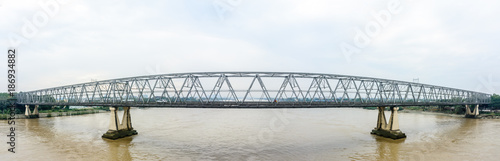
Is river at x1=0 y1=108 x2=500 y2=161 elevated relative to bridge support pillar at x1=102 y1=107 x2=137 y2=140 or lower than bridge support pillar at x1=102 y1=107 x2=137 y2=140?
lower

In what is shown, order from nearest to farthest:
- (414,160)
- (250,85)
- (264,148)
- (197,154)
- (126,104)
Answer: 1. (414,160)
2. (197,154)
3. (264,148)
4. (250,85)
5. (126,104)

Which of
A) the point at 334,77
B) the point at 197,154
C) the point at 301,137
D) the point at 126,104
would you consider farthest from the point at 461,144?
the point at 126,104

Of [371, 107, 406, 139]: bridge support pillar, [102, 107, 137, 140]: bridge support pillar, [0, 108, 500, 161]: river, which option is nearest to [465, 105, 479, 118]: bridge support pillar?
[0, 108, 500, 161]: river

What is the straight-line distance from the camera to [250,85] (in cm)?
3909

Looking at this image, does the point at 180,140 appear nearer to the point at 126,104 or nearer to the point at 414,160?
the point at 126,104

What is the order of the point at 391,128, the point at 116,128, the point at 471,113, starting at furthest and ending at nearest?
the point at 471,113 < the point at 391,128 < the point at 116,128

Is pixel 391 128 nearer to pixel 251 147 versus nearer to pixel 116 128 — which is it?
pixel 251 147

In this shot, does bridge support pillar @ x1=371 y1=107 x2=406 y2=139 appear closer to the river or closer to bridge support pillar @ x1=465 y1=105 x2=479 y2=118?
the river

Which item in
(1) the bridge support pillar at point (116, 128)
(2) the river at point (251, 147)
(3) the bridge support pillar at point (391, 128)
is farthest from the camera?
(3) the bridge support pillar at point (391, 128)

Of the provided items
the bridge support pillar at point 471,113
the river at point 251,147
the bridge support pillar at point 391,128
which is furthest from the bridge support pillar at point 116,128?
the bridge support pillar at point 471,113

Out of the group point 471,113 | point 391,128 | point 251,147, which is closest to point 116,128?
point 251,147

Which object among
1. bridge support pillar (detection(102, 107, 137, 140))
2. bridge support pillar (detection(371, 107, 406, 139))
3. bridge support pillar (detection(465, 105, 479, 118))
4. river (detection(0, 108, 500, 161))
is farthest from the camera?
bridge support pillar (detection(465, 105, 479, 118))

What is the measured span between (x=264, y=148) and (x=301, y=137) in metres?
11.2

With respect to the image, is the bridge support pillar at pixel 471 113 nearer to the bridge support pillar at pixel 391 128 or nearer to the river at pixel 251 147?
the river at pixel 251 147
